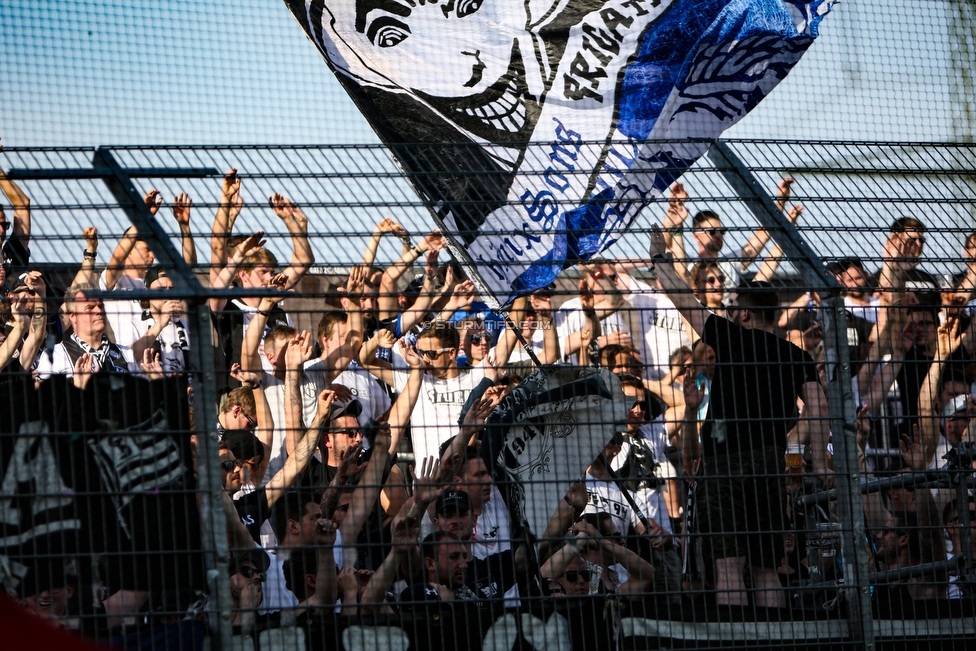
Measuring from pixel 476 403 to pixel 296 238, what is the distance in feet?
3.02

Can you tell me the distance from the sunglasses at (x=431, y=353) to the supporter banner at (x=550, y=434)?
314mm

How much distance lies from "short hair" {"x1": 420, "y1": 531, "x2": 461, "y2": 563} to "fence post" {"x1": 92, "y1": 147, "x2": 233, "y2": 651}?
678mm

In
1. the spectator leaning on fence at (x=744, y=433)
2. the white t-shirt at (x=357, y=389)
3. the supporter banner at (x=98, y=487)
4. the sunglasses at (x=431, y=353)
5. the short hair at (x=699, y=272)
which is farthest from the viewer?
the short hair at (x=699, y=272)

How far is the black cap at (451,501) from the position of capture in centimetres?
439

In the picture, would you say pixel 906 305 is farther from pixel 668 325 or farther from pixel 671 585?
pixel 671 585

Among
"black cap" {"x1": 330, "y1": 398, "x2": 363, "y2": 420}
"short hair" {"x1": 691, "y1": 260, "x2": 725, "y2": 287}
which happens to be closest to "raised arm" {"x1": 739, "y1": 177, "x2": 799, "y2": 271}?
"short hair" {"x1": 691, "y1": 260, "x2": 725, "y2": 287}

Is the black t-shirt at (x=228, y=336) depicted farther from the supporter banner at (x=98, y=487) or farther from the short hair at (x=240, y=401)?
the supporter banner at (x=98, y=487)

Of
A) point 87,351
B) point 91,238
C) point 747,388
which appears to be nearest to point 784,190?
point 747,388

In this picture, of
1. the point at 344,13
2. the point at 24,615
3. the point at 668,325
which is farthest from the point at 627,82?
the point at 24,615

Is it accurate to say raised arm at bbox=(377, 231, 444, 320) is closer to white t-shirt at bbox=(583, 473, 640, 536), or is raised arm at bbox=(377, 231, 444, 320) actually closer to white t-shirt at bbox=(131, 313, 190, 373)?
white t-shirt at bbox=(131, 313, 190, 373)

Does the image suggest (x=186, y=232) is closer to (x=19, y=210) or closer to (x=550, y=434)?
(x=19, y=210)

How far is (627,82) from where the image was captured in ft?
19.5

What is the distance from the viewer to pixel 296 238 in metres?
4.18

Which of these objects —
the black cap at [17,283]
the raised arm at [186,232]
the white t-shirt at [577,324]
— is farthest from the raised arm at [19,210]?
the white t-shirt at [577,324]
